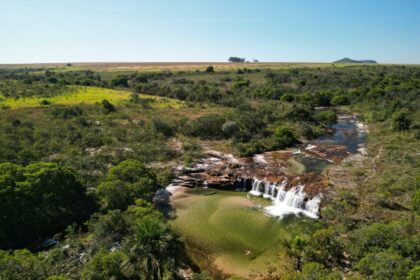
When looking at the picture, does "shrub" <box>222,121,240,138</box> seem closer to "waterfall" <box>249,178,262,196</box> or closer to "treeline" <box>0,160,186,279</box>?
"waterfall" <box>249,178,262,196</box>

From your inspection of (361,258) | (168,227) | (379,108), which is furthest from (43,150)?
(379,108)

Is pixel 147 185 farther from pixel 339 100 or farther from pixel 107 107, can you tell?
pixel 339 100

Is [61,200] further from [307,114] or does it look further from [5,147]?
[307,114]

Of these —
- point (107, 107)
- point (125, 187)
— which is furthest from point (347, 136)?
point (107, 107)


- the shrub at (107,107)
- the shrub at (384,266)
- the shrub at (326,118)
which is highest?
the shrub at (107,107)

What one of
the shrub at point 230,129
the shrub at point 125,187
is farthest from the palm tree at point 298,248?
the shrub at point 230,129

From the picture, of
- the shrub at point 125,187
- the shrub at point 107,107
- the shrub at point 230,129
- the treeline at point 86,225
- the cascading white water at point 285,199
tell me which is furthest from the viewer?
the shrub at point 107,107

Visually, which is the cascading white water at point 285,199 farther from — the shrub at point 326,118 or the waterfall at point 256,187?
the shrub at point 326,118
